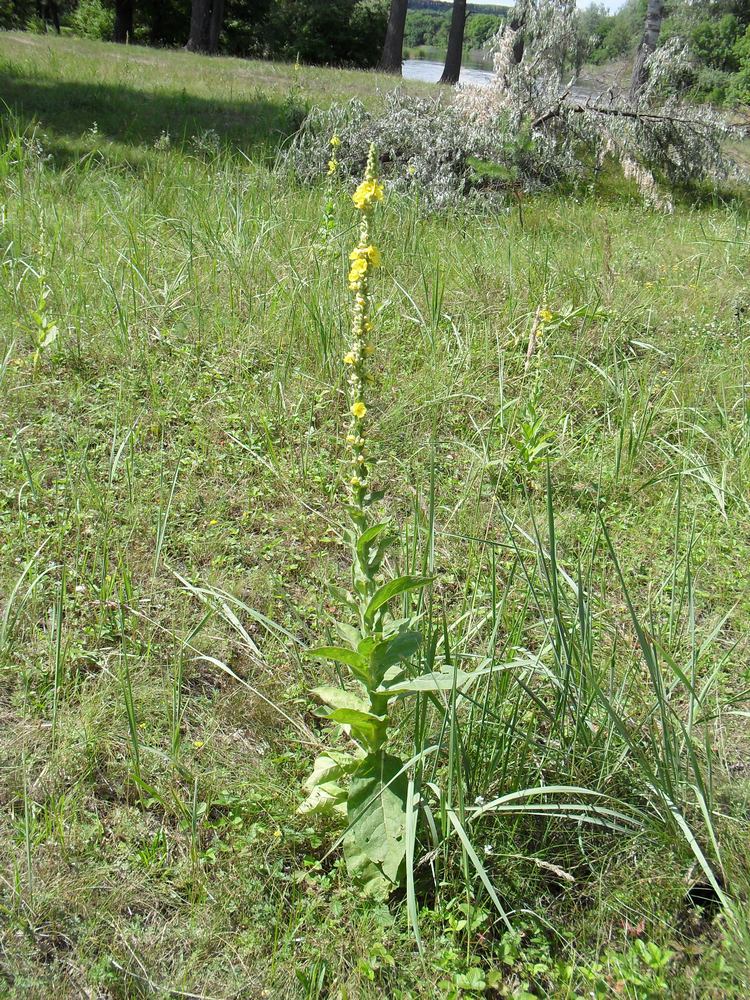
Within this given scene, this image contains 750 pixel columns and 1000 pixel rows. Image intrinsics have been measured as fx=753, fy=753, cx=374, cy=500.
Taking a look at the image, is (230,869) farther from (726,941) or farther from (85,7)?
(85,7)

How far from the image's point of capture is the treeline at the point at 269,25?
26828mm

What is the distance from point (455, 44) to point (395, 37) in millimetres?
1743

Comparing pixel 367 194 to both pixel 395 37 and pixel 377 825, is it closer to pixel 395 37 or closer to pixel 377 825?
pixel 377 825

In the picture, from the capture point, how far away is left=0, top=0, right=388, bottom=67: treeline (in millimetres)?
26828

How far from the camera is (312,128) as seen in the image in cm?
773

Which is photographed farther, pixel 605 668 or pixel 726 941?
pixel 605 668

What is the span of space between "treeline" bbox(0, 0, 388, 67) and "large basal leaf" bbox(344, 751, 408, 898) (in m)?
27.9

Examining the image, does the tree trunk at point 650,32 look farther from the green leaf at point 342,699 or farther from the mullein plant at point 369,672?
the green leaf at point 342,699

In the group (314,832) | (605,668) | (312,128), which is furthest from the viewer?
(312,128)

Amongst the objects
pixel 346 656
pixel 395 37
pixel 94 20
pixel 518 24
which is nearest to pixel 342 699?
pixel 346 656

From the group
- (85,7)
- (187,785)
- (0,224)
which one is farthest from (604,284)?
(85,7)

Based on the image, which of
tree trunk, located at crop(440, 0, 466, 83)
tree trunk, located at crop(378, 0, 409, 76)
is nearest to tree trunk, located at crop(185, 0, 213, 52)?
tree trunk, located at crop(378, 0, 409, 76)

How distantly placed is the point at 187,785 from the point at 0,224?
3.80 metres

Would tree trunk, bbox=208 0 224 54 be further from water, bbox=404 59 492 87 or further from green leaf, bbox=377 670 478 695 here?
green leaf, bbox=377 670 478 695
